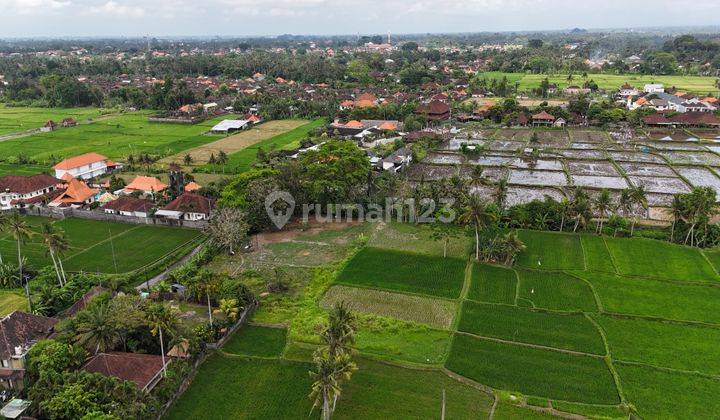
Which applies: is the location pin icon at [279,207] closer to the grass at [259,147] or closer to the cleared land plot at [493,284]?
the cleared land plot at [493,284]

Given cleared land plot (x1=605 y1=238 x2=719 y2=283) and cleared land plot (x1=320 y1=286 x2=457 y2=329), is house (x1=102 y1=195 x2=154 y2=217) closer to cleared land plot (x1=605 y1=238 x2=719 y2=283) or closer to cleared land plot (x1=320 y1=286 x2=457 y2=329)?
cleared land plot (x1=320 y1=286 x2=457 y2=329)

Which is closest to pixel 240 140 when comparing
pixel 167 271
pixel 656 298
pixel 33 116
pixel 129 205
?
pixel 129 205

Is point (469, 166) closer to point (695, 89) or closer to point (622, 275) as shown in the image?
point (622, 275)

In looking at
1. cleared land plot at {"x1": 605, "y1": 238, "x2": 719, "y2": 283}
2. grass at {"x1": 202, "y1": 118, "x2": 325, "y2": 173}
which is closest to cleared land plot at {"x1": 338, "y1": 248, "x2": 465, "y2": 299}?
cleared land plot at {"x1": 605, "y1": 238, "x2": 719, "y2": 283}

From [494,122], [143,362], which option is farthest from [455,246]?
[494,122]

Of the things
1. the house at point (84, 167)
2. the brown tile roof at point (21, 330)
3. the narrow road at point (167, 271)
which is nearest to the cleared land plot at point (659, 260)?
the narrow road at point (167, 271)

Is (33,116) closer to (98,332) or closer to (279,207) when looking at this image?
(279,207)
